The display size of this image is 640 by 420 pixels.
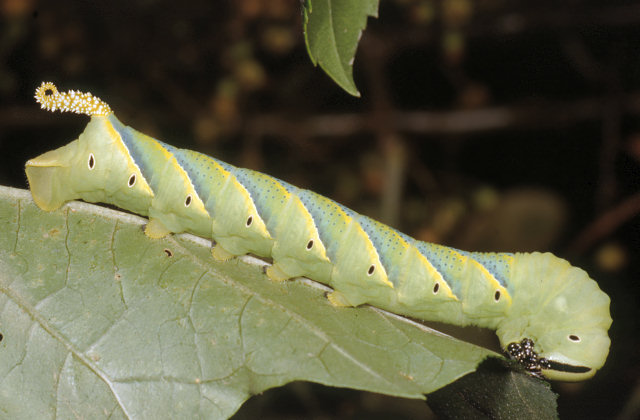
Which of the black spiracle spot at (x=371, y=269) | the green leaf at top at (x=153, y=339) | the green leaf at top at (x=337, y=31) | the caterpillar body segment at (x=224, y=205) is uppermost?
the green leaf at top at (x=337, y=31)

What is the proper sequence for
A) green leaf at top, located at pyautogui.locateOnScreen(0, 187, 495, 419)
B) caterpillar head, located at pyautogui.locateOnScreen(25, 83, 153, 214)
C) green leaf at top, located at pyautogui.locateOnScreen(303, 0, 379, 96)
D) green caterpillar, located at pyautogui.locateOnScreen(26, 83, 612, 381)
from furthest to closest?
green caterpillar, located at pyautogui.locateOnScreen(26, 83, 612, 381)
caterpillar head, located at pyautogui.locateOnScreen(25, 83, 153, 214)
green leaf at top, located at pyautogui.locateOnScreen(0, 187, 495, 419)
green leaf at top, located at pyautogui.locateOnScreen(303, 0, 379, 96)

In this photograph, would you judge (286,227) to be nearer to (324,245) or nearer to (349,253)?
(324,245)

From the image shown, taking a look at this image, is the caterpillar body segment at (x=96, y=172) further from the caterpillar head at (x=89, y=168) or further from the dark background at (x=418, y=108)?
the dark background at (x=418, y=108)

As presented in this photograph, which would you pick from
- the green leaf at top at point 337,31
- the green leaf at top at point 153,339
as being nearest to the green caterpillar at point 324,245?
the green leaf at top at point 153,339

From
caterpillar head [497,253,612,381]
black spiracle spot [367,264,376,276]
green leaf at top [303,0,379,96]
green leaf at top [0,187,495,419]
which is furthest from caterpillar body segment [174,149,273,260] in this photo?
caterpillar head [497,253,612,381]

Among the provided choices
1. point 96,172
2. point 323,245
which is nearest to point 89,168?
point 96,172

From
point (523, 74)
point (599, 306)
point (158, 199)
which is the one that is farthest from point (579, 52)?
point (158, 199)

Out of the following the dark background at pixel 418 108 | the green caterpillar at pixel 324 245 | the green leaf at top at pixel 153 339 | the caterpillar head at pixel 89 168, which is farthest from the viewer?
the dark background at pixel 418 108

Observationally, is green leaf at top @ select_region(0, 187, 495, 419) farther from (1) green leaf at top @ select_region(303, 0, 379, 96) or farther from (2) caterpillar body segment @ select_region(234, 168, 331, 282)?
(1) green leaf at top @ select_region(303, 0, 379, 96)
